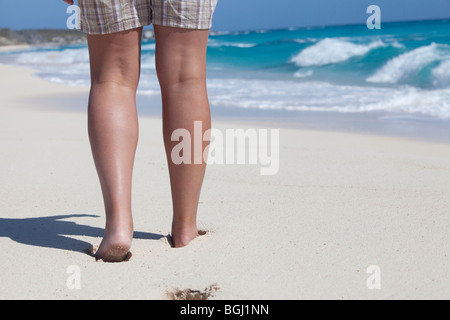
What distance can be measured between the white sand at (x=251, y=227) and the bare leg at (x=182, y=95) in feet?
0.50

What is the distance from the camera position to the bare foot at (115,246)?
162 centimetres

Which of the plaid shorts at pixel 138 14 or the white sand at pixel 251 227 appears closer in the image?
the white sand at pixel 251 227

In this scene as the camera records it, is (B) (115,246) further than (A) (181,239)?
No

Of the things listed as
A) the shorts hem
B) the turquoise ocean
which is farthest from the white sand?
the turquoise ocean

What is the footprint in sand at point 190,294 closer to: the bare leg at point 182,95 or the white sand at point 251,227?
the white sand at point 251,227

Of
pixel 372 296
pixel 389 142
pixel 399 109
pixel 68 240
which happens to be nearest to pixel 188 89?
pixel 68 240

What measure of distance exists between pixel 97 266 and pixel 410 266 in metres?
0.87

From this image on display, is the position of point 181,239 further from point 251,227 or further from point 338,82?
point 338,82

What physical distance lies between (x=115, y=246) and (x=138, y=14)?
662 mm

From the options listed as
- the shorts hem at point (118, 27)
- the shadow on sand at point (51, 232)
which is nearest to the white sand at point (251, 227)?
the shadow on sand at point (51, 232)

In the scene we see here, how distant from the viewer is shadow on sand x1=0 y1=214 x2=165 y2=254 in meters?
1.80

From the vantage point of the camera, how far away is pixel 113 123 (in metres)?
1.66

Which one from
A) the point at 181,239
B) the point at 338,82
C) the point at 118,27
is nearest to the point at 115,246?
the point at 181,239
